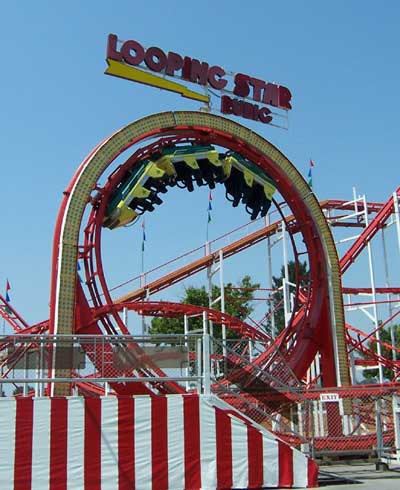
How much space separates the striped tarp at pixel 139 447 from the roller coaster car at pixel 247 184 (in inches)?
298

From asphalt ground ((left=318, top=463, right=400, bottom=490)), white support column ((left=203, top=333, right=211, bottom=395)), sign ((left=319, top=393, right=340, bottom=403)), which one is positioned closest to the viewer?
white support column ((left=203, top=333, right=211, bottom=395))

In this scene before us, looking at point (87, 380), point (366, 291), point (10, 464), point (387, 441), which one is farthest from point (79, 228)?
point (366, 291)

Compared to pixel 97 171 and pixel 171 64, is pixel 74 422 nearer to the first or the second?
pixel 97 171

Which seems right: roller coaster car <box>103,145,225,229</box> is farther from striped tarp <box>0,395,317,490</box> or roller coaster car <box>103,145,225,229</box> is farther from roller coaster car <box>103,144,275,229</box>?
striped tarp <box>0,395,317,490</box>

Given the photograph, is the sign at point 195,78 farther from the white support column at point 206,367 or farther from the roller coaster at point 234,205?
the white support column at point 206,367

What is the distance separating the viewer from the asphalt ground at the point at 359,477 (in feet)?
31.5

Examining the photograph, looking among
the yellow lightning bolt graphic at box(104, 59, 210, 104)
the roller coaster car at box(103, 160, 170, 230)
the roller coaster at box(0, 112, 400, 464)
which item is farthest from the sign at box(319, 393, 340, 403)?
the yellow lightning bolt graphic at box(104, 59, 210, 104)

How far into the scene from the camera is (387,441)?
520 inches

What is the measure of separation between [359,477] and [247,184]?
747 cm

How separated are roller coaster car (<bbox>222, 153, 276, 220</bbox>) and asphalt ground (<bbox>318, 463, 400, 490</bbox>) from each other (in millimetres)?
6679

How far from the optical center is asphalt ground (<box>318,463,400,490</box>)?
959 centimetres

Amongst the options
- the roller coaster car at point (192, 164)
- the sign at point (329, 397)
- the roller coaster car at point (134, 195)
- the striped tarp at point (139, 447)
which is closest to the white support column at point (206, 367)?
the striped tarp at point (139, 447)

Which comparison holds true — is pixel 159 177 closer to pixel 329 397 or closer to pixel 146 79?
pixel 146 79

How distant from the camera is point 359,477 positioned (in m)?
10.6
